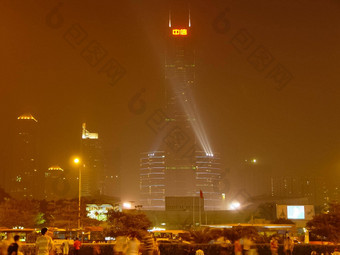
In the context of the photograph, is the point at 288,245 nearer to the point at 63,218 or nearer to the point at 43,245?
the point at 43,245

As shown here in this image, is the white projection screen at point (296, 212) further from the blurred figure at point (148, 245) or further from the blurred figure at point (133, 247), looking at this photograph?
the blurred figure at point (133, 247)

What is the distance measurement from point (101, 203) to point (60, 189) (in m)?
101

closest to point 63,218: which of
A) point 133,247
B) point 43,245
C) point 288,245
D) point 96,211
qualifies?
point 96,211

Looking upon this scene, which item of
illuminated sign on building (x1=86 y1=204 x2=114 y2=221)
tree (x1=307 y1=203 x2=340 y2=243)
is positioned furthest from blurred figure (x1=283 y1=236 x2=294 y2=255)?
illuminated sign on building (x1=86 y1=204 x2=114 y2=221)

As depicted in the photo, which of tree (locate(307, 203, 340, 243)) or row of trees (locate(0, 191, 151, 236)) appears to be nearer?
tree (locate(307, 203, 340, 243))

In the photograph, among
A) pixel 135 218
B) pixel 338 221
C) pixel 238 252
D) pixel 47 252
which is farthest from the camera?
pixel 135 218

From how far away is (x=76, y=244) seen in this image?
29750 mm

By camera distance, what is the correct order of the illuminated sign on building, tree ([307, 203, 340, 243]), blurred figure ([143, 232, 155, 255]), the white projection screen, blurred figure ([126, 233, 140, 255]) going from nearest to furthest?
blurred figure ([126, 233, 140, 255]) < blurred figure ([143, 232, 155, 255]) < tree ([307, 203, 340, 243]) < the white projection screen < the illuminated sign on building

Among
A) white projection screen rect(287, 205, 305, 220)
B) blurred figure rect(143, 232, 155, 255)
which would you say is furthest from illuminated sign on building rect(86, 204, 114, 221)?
blurred figure rect(143, 232, 155, 255)

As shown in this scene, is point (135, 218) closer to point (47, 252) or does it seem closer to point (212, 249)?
point (212, 249)

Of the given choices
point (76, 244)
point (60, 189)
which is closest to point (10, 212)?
point (76, 244)

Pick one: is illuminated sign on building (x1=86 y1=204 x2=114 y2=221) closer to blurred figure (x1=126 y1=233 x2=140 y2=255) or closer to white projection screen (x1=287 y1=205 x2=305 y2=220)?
white projection screen (x1=287 y1=205 x2=305 y2=220)

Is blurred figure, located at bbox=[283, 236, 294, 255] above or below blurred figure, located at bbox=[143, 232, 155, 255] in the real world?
below

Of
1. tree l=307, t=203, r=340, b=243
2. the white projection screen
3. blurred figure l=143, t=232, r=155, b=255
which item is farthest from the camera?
→ the white projection screen
